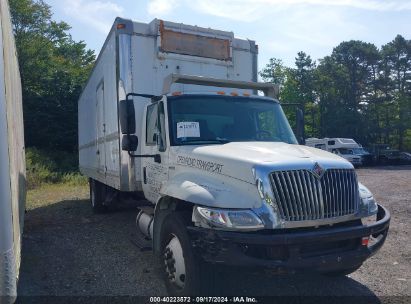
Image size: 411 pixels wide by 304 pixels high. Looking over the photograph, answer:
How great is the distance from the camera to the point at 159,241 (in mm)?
4871

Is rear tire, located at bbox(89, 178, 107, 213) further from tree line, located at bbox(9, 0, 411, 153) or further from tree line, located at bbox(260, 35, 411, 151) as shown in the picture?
tree line, located at bbox(260, 35, 411, 151)

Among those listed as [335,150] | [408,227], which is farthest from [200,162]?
[335,150]

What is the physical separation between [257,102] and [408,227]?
4937mm

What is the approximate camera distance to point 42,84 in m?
30.4

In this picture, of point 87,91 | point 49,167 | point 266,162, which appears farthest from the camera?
point 49,167

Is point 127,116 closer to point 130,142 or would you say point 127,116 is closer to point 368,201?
point 130,142

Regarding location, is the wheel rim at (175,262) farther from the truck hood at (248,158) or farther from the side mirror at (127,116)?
the side mirror at (127,116)

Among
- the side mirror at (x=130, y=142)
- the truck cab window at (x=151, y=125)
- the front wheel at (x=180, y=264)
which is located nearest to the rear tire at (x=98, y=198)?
the truck cab window at (x=151, y=125)

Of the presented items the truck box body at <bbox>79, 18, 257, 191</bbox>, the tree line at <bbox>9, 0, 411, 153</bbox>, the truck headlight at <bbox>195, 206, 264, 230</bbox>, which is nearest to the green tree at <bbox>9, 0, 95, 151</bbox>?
the tree line at <bbox>9, 0, 411, 153</bbox>

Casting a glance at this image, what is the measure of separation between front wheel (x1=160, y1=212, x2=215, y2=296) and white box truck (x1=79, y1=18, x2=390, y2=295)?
Result: 0.01 meters

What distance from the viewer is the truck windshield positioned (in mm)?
5352

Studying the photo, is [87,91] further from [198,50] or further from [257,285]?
[257,285]

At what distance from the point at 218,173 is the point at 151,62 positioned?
2.98 metres

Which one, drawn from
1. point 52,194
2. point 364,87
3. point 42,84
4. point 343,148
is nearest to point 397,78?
point 364,87
